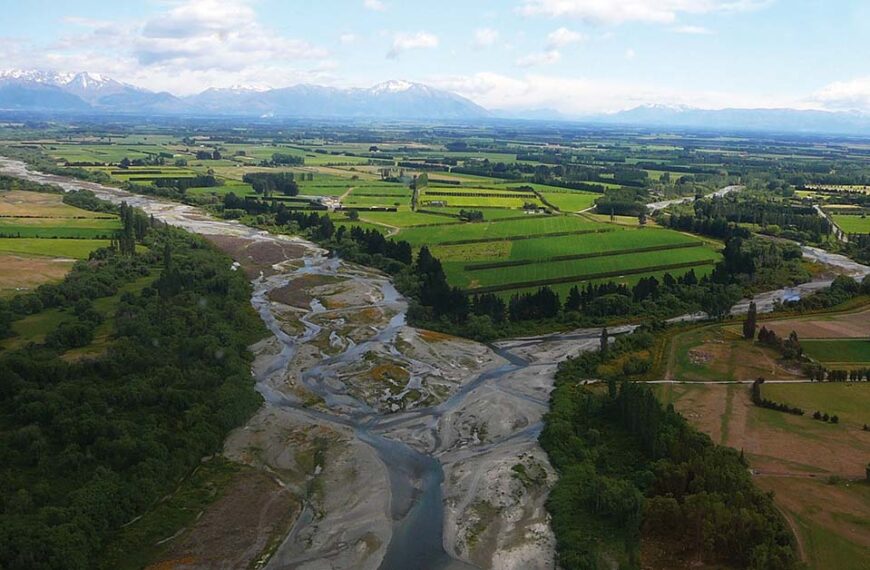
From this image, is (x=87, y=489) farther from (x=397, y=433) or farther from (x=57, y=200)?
(x=57, y=200)

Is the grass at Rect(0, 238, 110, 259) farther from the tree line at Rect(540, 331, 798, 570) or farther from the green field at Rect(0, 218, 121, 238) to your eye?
the tree line at Rect(540, 331, 798, 570)

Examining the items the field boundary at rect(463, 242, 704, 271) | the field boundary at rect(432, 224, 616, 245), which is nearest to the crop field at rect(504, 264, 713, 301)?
the field boundary at rect(463, 242, 704, 271)

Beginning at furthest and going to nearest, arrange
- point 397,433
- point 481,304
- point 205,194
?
1. point 205,194
2. point 481,304
3. point 397,433

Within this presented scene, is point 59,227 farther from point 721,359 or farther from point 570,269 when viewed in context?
point 721,359

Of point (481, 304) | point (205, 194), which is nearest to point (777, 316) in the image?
point (481, 304)

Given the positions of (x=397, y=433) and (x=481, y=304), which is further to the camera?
(x=481, y=304)

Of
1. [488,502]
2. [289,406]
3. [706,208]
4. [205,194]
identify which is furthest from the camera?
[205,194]

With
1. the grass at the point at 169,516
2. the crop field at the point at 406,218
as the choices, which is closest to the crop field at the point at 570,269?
the crop field at the point at 406,218
